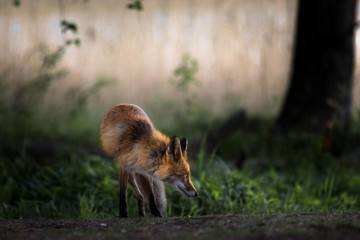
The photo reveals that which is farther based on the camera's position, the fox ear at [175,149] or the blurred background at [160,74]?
the blurred background at [160,74]

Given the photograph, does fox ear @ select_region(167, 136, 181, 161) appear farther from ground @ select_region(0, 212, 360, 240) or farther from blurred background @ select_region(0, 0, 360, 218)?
blurred background @ select_region(0, 0, 360, 218)

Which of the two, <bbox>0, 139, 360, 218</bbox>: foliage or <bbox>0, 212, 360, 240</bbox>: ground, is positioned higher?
<bbox>0, 212, 360, 240</bbox>: ground

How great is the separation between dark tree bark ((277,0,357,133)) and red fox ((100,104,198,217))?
4800 mm

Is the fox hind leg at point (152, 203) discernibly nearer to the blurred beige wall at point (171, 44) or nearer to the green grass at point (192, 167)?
the green grass at point (192, 167)

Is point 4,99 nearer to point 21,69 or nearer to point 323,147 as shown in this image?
point 21,69

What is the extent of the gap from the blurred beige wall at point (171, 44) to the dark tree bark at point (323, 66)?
3.60 ft

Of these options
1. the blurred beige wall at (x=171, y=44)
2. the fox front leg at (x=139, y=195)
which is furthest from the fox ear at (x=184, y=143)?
the blurred beige wall at (x=171, y=44)

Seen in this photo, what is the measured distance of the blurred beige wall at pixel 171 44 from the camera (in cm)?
976

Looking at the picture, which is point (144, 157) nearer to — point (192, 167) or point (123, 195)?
point (123, 195)

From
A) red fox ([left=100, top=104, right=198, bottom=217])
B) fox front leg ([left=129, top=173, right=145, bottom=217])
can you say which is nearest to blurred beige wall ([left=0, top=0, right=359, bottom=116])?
red fox ([left=100, top=104, right=198, bottom=217])

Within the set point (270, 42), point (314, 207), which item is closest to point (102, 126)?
point (314, 207)

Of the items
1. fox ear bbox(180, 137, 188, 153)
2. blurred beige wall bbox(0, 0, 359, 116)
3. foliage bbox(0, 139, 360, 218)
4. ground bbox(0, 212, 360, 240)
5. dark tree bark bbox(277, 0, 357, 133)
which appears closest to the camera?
ground bbox(0, 212, 360, 240)

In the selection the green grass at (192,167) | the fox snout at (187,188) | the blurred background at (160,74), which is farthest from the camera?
the blurred background at (160,74)

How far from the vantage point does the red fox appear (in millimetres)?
3588
